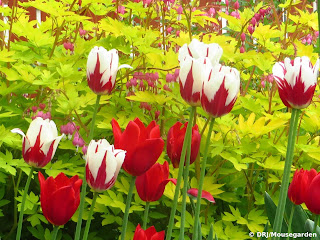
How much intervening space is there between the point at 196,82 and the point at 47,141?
338mm

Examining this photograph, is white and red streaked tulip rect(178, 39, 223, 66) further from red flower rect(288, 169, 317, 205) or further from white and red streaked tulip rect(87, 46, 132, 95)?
red flower rect(288, 169, 317, 205)

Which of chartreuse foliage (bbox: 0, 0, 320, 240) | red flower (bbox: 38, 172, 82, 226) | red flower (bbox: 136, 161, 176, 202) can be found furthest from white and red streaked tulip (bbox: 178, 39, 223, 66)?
chartreuse foliage (bbox: 0, 0, 320, 240)

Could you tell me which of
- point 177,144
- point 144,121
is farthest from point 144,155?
point 144,121

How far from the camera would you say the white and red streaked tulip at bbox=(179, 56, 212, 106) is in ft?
2.91

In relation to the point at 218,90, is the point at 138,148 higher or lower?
lower

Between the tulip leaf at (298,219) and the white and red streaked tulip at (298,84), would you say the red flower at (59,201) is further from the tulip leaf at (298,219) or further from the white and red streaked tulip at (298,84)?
the tulip leaf at (298,219)

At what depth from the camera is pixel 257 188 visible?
2299 mm

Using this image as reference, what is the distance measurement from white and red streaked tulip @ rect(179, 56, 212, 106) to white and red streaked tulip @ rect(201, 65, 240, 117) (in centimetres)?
2

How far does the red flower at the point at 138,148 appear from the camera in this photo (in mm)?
918

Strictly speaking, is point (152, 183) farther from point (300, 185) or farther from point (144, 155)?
point (300, 185)

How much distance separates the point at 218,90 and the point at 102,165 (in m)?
0.24

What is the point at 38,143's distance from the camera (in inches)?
40.7

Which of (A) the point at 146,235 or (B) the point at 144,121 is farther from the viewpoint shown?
(B) the point at 144,121

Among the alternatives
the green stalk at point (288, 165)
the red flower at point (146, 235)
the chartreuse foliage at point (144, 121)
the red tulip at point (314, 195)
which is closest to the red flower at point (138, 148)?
the red flower at point (146, 235)
